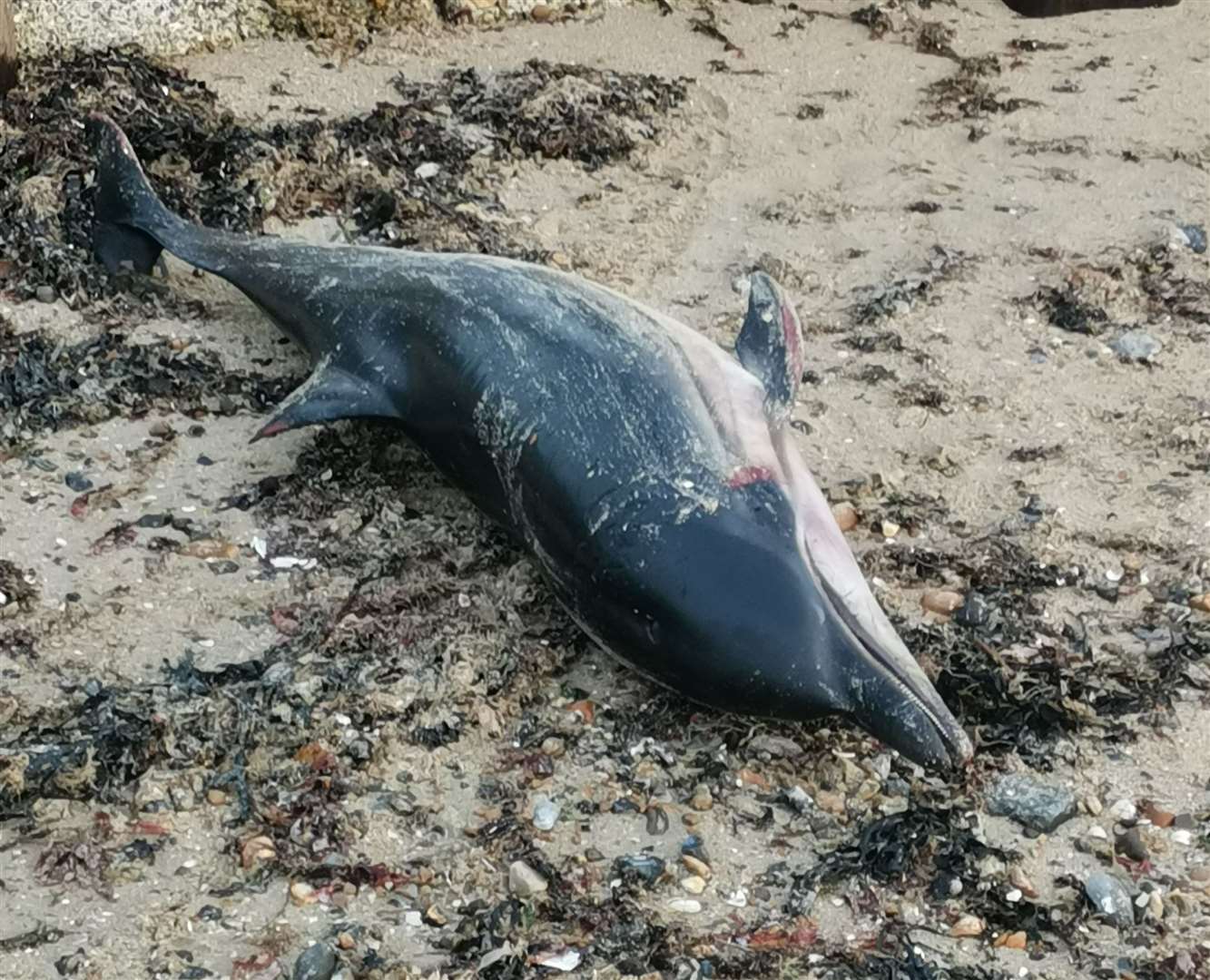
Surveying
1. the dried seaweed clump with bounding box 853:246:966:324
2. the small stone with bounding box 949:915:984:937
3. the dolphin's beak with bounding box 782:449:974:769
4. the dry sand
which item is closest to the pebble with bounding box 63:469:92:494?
the dry sand

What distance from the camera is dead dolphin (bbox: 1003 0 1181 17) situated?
31.0ft

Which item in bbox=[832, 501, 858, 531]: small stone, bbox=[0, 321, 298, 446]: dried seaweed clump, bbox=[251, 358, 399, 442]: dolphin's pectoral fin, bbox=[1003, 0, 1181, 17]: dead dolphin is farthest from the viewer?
bbox=[1003, 0, 1181, 17]: dead dolphin

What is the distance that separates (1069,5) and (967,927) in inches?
278

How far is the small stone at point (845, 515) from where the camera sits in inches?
212

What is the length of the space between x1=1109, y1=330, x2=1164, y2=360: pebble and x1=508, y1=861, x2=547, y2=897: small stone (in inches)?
142

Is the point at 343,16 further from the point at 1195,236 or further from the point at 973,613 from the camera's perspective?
the point at 973,613

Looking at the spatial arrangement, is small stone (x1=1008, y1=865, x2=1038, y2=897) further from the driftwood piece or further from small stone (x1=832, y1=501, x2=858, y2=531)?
the driftwood piece

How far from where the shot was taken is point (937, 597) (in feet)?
16.6

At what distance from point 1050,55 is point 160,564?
6.17 m

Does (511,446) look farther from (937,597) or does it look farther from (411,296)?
(937,597)

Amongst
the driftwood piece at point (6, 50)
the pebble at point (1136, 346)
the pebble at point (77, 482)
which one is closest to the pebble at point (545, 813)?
the pebble at point (77, 482)

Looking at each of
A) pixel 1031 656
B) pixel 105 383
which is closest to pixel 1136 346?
pixel 1031 656

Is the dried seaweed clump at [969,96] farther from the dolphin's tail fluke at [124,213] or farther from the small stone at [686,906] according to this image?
the small stone at [686,906]

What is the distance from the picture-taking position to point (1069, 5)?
9.49 m
